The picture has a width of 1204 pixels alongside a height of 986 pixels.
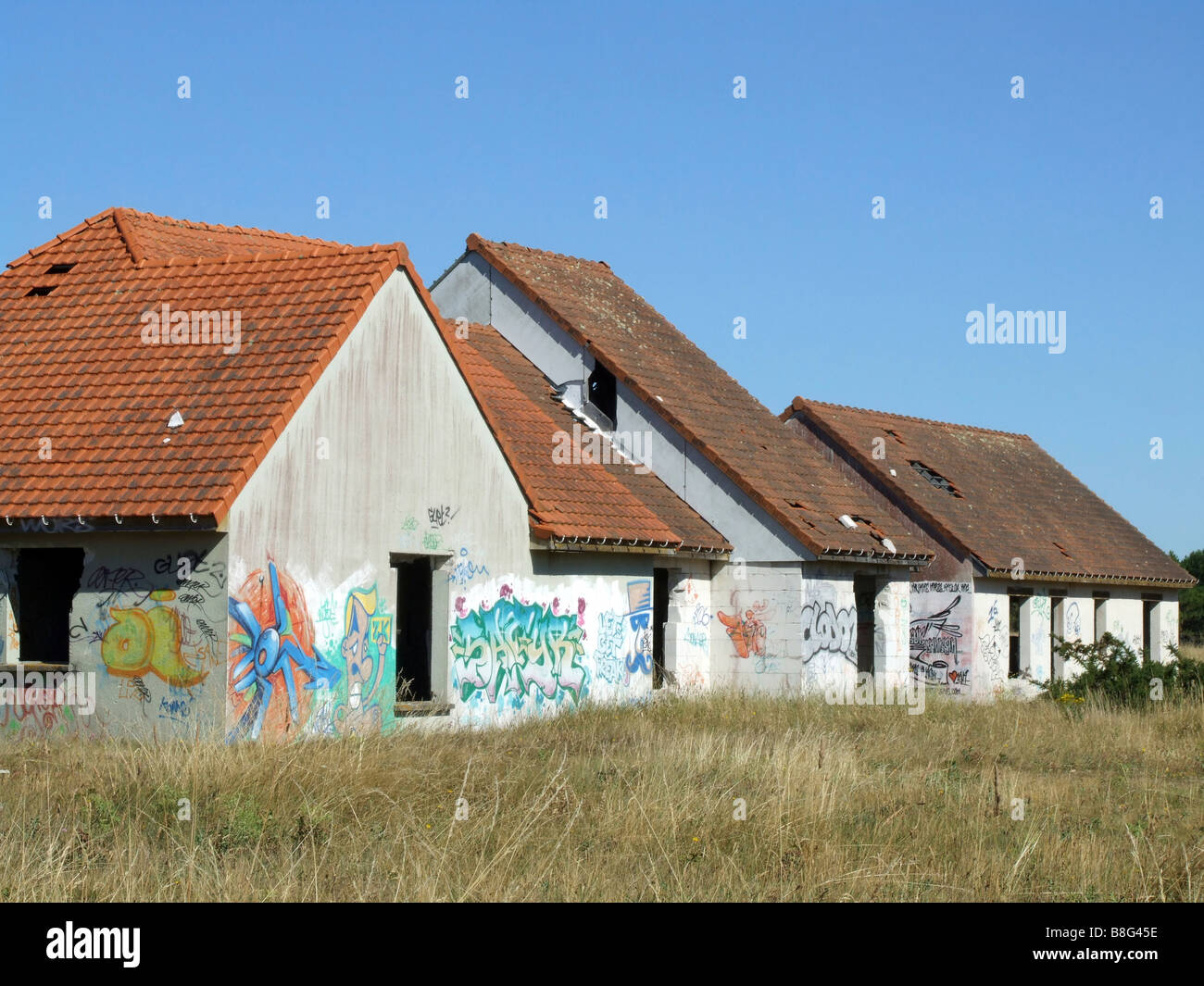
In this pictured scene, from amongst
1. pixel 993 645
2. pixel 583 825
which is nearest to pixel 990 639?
pixel 993 645

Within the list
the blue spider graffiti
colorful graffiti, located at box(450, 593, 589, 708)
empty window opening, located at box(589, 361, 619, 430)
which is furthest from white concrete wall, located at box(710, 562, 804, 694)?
the blue spider graffiti

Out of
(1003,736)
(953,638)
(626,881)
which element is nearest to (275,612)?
(626,881)

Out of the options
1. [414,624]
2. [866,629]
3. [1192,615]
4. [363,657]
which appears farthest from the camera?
[1192,615]

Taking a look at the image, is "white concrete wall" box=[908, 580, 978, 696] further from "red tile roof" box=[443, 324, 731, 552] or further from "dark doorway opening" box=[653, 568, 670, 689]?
"red tile roof" box=[443, 324, 731, 552]

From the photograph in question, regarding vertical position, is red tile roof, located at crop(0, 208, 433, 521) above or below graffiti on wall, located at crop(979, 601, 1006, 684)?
above

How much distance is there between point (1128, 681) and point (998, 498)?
12306 mm

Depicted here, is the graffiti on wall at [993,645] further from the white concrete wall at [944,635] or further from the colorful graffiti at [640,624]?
the colorful graffiti at [640,624]

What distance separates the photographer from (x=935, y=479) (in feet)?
104

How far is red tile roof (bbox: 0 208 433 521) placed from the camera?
48.4 feet

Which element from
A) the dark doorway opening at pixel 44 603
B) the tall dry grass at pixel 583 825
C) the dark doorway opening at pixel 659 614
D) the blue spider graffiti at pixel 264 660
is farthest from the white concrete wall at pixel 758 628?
the dark doorway opening at pixel 44 603

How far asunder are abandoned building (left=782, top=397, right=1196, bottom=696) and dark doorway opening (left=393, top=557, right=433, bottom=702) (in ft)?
34.5

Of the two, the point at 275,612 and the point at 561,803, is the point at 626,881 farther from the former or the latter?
the point at 275,612

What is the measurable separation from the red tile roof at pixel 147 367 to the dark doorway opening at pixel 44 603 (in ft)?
4.48

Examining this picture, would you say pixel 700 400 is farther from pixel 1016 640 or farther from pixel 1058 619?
pixel 1058 619
